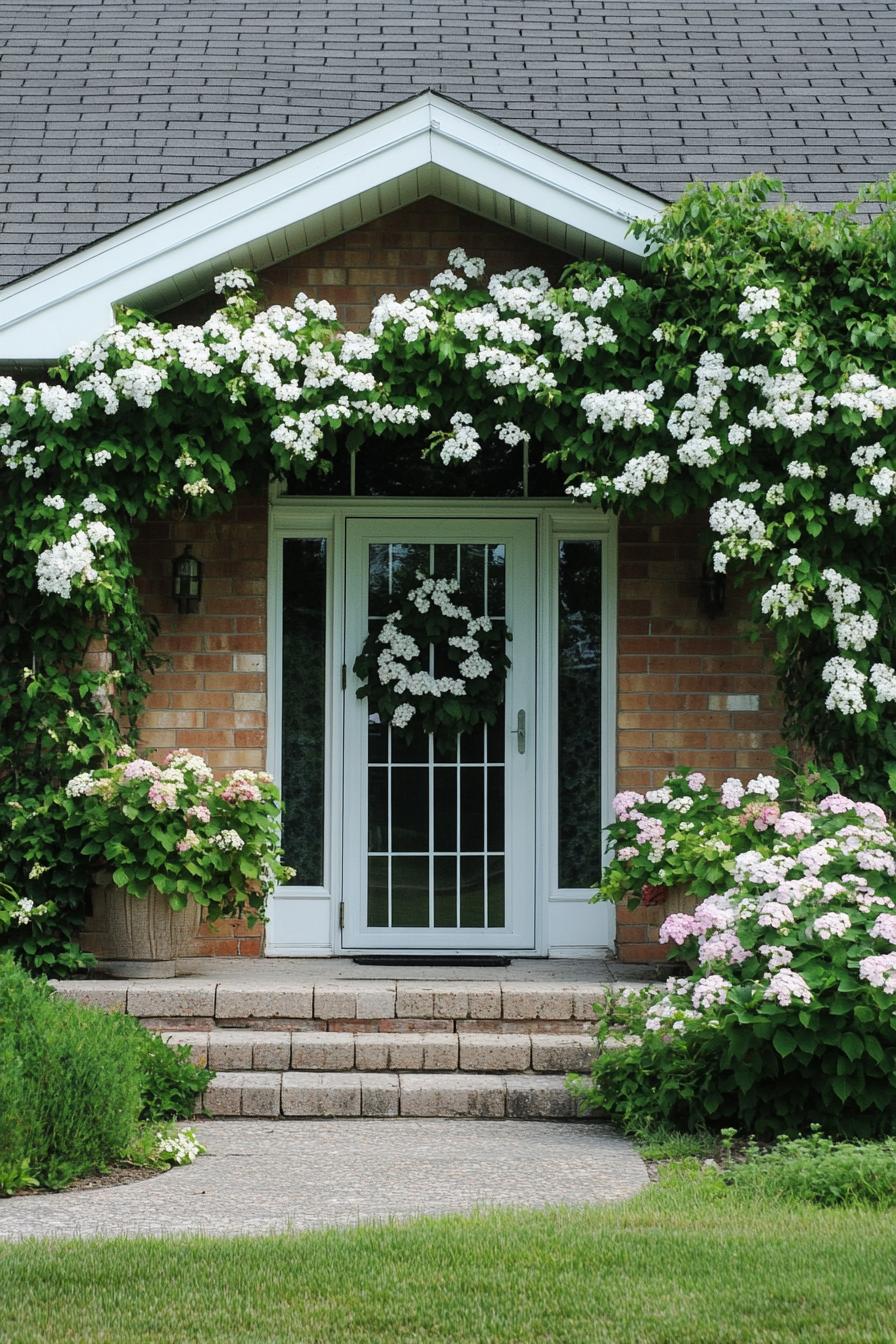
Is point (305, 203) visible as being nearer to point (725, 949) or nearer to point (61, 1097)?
point (725, 949)

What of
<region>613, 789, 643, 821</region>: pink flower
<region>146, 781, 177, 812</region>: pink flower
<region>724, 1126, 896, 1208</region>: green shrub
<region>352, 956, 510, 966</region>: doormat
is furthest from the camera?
<region>352, 956, 510, 966</region>: doormat

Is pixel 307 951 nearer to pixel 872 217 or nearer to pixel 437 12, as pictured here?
pixel 872 217

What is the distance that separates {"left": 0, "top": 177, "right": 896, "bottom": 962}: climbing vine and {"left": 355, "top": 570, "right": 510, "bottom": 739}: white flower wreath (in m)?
1.02

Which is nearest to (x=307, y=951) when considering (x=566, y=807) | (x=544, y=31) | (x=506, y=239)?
(x=566, y=807)

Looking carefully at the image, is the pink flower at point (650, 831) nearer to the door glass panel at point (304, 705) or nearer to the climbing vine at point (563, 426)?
the climbing vine at point (563, 426)

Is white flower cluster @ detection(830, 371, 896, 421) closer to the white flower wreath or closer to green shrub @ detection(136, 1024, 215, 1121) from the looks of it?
the white flower wreath

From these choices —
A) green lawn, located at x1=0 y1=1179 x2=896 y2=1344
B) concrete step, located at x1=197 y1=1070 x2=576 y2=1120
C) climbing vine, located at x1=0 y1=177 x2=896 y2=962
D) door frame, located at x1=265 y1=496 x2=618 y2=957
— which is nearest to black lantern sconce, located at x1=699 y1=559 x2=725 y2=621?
climbing vine, located at x1=0 y1=177 x2=896 y2=962

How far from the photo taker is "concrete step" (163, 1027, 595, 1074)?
6.14 m

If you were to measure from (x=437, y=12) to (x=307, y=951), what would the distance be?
5.81 m

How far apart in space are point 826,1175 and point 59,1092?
2.47 metres

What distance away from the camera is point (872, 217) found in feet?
23.7

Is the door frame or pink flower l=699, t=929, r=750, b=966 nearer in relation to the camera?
pink flower l=699, t=929, r=750, b=966

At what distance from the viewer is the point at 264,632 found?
24.8 ft

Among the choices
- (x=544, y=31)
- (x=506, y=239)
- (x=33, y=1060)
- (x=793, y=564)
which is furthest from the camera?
(x=544, y=31)
